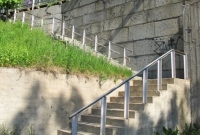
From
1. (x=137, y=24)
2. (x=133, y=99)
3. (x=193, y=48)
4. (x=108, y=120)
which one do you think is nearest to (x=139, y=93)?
(x=133, y=99)

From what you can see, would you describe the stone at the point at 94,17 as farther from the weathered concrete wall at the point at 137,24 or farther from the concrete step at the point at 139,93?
the concrete step at the point at 139,93

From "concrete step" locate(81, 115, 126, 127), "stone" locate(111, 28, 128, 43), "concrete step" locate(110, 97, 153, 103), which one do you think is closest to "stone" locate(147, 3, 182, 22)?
"stone" locate(111, 28, 128, 43)

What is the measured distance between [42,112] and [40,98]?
0.33 m

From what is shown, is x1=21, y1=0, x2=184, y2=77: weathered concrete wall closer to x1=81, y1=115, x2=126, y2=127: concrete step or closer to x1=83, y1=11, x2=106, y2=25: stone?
x1=83, y1=11, x2=106, y2=25: stone

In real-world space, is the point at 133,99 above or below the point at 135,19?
below

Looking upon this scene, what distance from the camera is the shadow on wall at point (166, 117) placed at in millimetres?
5191

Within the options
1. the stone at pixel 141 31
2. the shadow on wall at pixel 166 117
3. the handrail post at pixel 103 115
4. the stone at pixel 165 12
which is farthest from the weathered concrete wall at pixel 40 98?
the stone at pixel 165 12

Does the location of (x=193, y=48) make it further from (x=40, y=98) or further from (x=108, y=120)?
(x=40, y=98)

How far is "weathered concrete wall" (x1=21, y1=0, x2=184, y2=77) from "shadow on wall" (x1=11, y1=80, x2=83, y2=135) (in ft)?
11.5

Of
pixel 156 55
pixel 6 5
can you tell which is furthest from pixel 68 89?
pixel 6 5

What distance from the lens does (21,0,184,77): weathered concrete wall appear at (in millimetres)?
8086

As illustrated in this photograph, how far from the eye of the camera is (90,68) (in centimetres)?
682

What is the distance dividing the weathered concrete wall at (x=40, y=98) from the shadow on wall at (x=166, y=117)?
1.89 m

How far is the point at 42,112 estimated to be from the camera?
5.67 metres
